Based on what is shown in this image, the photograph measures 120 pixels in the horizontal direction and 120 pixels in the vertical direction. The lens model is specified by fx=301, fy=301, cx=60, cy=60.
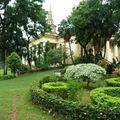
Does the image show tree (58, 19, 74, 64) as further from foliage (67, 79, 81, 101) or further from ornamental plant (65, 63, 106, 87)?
foliage (67, 79, 81, 101)

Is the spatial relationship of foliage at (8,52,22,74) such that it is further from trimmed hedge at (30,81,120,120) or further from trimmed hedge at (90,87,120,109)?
trimmed hedge at (30,81,120,120)

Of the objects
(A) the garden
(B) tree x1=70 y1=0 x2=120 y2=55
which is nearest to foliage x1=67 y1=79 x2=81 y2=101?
(A) the garden

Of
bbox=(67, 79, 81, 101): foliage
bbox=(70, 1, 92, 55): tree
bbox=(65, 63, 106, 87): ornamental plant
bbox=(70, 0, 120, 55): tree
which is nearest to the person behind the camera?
bbox=(67, 79, 81, 101): foliage

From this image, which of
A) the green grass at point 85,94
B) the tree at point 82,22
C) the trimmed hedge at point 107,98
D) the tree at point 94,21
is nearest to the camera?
the trimmed hedge at point 107,98

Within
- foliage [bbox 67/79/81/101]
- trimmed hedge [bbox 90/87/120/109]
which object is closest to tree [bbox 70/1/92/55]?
foliage [bbox 67/79/81/101]

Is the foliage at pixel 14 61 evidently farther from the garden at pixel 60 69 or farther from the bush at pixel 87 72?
the bush at pixel 87 72

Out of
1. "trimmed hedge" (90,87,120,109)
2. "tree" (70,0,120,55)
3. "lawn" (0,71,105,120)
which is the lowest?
"lawn" (0,71,105,120)

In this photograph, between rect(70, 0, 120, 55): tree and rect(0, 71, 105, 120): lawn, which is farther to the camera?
rect(70, 0, 120, 55): tree

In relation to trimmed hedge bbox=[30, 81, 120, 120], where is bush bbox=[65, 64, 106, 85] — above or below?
above

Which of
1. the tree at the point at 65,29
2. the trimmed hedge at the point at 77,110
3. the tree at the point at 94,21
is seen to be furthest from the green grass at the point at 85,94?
the tree at the point at 65,29

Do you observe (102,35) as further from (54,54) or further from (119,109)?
(119,109)

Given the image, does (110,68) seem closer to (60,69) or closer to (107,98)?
(60,69)

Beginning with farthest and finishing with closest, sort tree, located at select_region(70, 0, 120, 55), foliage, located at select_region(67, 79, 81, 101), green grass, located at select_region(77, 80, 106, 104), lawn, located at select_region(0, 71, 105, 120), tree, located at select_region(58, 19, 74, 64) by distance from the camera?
tree, located at select_region(58, 19, 74, 64) → tree, located at select_region(70, 0, 120, 55) → green grass, located at select_region(77, 80, 106, 104) → foliage, located at select_region(67, 79, 81, 101) → lawn, located at select_region(0, 71, 105, 120)

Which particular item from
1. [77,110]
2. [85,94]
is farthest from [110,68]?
[77,110]
